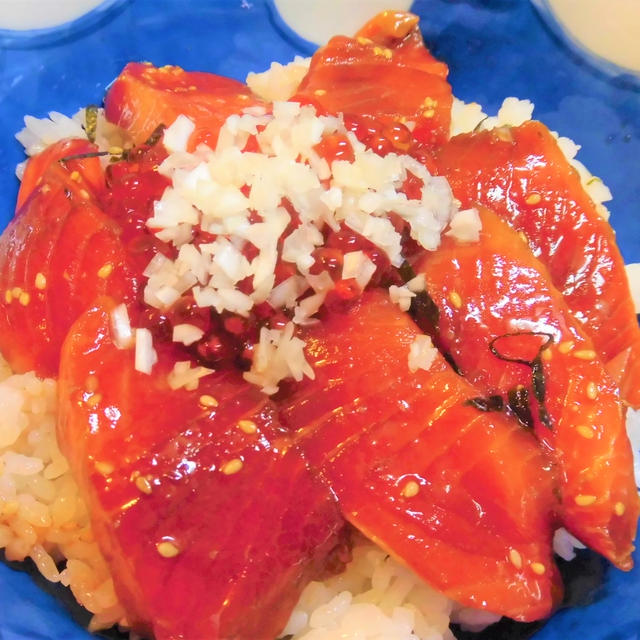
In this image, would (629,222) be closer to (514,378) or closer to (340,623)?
(514,378)

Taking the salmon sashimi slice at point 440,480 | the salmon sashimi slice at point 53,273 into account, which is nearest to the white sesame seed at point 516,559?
the salmon sashimi slice at point 440,480

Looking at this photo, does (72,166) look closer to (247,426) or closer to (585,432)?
(247,426)

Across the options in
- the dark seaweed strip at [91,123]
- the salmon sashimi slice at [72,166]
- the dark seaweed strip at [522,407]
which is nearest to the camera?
the dark seaweed strip at [522,407]

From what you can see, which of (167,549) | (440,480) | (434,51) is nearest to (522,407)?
(440,480)

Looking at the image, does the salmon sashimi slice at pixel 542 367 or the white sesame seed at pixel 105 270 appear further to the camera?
the white sesame seed at pixel 105 270

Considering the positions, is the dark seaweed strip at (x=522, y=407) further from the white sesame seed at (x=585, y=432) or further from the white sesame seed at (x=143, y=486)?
the white sesame seed at (x=143, y=486)

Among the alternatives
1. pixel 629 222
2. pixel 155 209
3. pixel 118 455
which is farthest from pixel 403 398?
pixel 629 222
